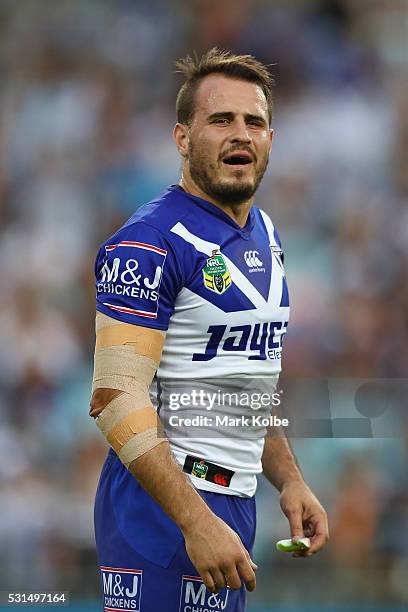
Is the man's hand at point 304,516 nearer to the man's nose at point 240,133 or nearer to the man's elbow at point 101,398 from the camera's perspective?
the man's elbow at point 101,398

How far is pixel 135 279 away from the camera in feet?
9.92

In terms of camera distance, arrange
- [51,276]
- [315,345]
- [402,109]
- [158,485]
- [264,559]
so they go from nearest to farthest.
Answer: [158,485]
[264,559]
[315,345]
[51,276]
[402,109]

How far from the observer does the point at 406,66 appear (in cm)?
885

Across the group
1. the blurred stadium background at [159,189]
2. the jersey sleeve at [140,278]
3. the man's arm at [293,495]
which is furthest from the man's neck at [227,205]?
the blurred stadium background at [159,189]

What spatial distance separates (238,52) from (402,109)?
1.56m

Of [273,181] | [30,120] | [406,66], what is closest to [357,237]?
[273,181]

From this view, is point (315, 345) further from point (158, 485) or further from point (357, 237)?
point (158, 485)

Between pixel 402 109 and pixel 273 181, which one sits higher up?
pixel 402 109

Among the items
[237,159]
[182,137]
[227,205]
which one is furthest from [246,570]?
[182,137]

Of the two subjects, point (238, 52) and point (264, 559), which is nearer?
point (264, 559)

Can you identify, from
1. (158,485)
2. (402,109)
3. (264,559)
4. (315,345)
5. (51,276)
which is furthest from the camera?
(402,109)

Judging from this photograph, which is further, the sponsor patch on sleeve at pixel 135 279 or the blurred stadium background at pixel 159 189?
the blurred stadium background at pixel 159 189

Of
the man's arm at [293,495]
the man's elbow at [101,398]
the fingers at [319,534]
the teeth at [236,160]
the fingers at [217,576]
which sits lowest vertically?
the fingers at [217,576]

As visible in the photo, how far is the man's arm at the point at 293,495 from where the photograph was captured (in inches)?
136
